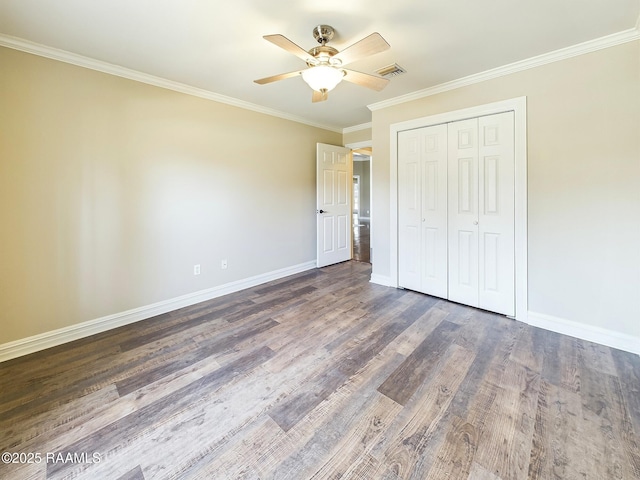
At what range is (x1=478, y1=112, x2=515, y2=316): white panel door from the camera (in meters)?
2.72

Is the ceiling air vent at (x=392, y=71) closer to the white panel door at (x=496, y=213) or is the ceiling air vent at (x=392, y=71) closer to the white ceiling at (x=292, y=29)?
the white ceiling at (x=292, y=29)

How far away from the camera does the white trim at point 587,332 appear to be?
2.20 m

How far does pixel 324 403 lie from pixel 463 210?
2.48 metres

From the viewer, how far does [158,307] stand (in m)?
3.00

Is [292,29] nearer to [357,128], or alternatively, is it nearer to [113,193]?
[113,193]

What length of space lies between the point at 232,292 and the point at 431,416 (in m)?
2.77

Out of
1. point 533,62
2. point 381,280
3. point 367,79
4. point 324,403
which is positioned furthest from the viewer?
point 381,280

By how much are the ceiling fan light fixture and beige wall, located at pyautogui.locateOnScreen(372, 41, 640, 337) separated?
1.83 m

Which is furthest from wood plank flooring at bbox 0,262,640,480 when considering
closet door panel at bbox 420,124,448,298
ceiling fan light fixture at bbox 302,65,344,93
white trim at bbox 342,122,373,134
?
white trim at bbox 342,122,373,134

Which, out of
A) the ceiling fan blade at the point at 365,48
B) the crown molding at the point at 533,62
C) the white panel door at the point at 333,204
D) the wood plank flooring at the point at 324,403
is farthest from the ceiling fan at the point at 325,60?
the white panel door at the point at 333,204

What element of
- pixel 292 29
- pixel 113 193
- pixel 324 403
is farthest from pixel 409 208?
pixel 113 193

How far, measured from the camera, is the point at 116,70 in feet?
8.48

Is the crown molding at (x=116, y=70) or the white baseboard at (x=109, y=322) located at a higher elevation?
the crown molding at (x=116, y=70)

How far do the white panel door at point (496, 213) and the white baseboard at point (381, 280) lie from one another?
3.79 feet
